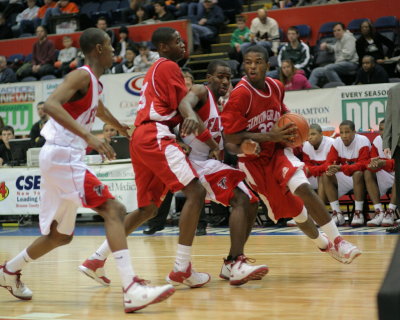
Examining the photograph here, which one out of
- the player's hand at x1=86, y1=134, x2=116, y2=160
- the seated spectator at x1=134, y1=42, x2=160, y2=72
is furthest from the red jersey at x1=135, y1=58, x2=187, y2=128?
the seated spectator at x1=134, y1=42, x2=160, y2=72

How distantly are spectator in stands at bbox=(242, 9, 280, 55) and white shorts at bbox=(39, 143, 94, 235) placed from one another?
10.1 meters

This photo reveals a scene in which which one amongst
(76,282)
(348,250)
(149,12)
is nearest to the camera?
(348,250)

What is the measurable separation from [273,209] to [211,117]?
0.88m

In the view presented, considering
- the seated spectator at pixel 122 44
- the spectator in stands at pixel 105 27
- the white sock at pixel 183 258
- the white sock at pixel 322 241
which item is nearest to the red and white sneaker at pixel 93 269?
the white sock at pixel 183 258

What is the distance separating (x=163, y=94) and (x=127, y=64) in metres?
10.3

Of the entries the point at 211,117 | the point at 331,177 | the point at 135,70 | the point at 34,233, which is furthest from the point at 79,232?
the point at 211,117

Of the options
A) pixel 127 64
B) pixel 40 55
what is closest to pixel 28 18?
pixel 40 55

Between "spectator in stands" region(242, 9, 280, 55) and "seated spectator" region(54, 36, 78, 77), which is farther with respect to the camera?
"seated spectator" region(54, 36, 78, 77)

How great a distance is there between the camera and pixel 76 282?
5867 millimetres

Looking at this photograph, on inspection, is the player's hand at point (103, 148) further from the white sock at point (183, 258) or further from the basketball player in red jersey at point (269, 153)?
the basketball player in red jersey at point (269, 153)

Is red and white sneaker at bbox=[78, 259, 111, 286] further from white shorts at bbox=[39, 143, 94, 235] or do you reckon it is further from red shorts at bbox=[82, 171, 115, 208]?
red shorts at bbox=[82, 171, 115, 208]

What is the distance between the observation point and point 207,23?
651 inches

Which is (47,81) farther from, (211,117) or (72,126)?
(72,126)

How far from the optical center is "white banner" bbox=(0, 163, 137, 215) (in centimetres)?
1124
